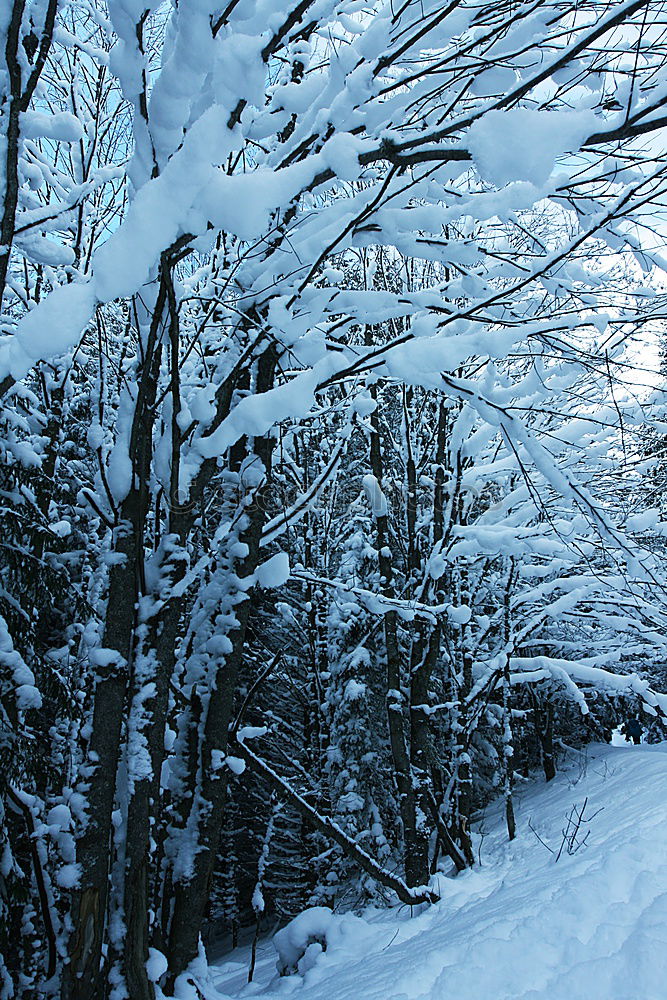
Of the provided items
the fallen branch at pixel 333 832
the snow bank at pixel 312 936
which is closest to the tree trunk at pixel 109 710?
the fallen branch at pixel 333 832

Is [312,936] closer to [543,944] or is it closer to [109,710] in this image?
[543,944]

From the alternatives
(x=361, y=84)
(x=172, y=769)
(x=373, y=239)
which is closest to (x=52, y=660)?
(x=172, y=769)

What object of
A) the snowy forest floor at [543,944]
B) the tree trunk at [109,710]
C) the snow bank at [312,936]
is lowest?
the snow bank at [312,936]

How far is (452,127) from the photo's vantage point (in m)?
1.88

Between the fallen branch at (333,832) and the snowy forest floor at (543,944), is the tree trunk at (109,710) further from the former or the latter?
the fallen branch at (333,832)

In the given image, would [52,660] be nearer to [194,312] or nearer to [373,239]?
[194,312]

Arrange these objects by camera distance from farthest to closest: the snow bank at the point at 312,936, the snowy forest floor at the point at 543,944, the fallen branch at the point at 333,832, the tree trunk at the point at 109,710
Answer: the snow bank at the point at 312,936
the fallen branch at the point at 333,832
the tree trunk at the point at 109,710
the snowy forest floor at the point at 543,944

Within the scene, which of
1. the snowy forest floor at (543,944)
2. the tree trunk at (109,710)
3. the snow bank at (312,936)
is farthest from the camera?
the snow bank at (312,936)

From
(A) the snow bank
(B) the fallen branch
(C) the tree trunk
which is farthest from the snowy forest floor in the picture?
(C) the tree trunk

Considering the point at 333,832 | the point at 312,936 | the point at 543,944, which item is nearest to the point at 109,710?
the point at 543,944

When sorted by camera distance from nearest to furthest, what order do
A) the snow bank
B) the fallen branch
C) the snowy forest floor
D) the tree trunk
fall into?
the snowy forest floor < the tree trunk < the fallen branch < the snow bank

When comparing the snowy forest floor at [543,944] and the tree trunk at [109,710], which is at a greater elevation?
the tree trunk at [109,710]

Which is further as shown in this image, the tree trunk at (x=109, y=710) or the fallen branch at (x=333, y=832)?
the fallen branch at (x=333, y=832)

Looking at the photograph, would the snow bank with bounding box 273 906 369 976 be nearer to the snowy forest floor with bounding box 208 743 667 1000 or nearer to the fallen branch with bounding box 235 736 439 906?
the snowy forest floor with bounding box 208 743 667 1000
